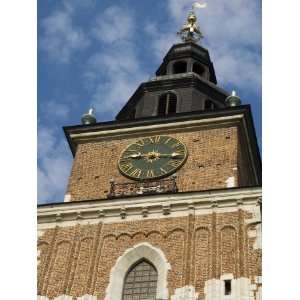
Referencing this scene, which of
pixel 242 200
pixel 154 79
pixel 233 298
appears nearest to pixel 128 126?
pixel 154 79

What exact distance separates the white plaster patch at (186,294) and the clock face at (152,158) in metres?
4.88

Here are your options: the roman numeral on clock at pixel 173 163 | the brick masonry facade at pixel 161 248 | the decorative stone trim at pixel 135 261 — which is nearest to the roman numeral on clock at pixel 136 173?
the roman numeral on clock at pixel 173 163

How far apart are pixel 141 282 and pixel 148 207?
2.21 meters

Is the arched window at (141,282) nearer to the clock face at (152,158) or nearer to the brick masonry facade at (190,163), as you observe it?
the brick masonry facade at (190,163)


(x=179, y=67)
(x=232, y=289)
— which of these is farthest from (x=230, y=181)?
(x=179, y=67)

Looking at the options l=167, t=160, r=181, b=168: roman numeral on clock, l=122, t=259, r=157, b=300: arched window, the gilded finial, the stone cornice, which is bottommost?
l=122, t=259, r=157, b=300: arched window

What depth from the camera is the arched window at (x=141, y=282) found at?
16812 millimetres

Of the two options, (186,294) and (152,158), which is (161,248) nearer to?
(186,294)

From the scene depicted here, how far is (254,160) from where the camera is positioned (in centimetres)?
2416

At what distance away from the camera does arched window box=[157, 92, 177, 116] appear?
24.8 meters

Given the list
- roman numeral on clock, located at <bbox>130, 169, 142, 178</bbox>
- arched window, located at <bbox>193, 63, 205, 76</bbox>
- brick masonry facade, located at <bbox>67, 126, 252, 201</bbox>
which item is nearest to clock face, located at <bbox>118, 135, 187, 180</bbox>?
roman numeral on clock, located at <bbox>130, 169, 142, 178</bbox>

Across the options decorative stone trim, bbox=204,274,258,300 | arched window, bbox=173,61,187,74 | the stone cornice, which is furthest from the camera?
arched window, bbox=173,61,187,74

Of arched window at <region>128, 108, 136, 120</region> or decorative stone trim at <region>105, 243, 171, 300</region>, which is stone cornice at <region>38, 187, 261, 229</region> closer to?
decorative stone trim at <region>105, 243, 171, 300</region>

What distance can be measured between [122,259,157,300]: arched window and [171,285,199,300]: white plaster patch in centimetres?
65
